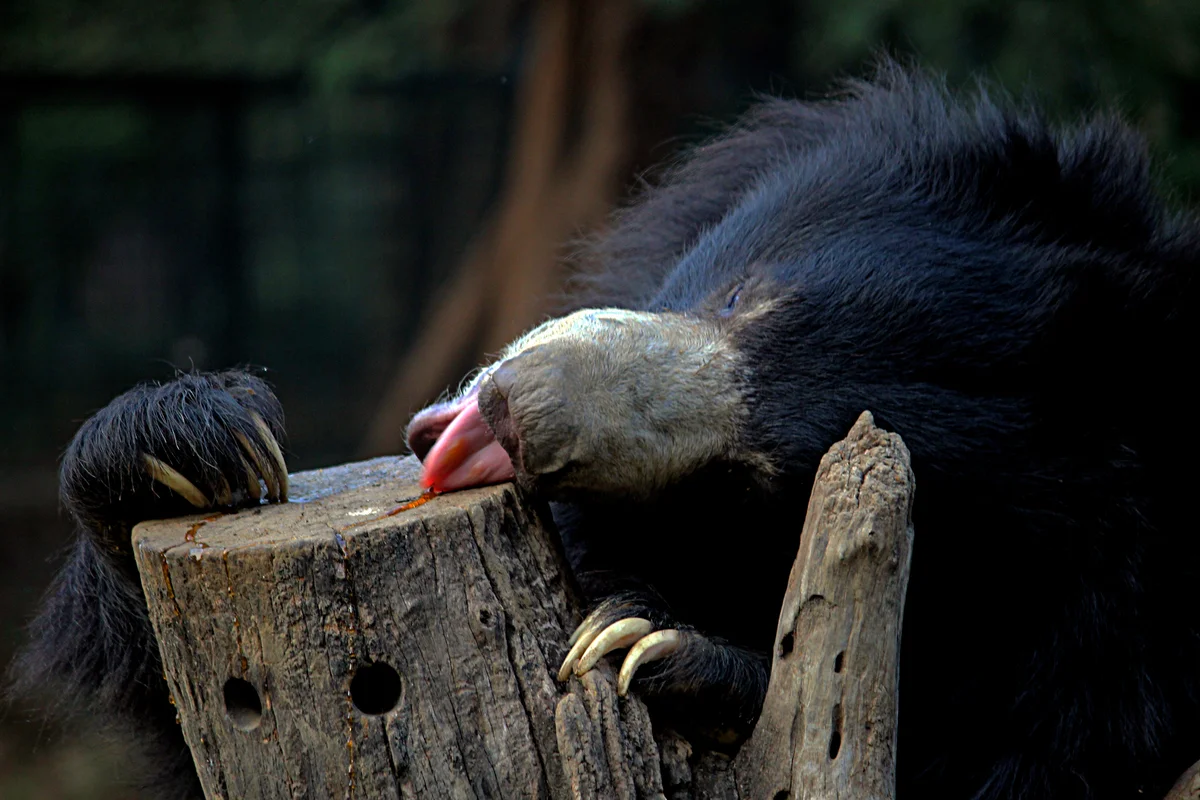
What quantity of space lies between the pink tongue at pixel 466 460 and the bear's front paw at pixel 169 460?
0.98 feet

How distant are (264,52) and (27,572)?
3.75 m

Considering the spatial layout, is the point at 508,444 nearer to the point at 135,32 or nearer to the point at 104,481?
the point at 104,481

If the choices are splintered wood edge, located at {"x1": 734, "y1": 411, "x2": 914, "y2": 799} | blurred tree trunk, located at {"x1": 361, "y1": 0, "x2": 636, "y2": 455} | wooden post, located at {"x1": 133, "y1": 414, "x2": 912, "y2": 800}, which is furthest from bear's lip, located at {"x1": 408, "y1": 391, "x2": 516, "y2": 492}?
blurred tree trunk, located at {"x1": 361, "y1": 0, "x2": 636, "y2": 455}

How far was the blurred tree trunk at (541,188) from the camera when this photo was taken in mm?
7270

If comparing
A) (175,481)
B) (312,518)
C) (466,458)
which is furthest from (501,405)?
(175,481)

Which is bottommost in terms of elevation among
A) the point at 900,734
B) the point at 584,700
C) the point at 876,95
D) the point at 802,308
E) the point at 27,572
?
the point at 27,572

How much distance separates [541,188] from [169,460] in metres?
5.74

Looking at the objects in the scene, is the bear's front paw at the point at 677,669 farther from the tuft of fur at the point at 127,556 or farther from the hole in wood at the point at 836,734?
the tuft of fur at the point at 127,556

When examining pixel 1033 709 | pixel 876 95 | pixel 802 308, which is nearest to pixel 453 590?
pixel 802 308

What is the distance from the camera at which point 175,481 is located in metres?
2.18

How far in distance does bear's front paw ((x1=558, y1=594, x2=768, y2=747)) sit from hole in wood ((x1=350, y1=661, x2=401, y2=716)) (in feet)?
0.85

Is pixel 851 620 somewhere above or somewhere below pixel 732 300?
below

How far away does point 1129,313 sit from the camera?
252 centimetres

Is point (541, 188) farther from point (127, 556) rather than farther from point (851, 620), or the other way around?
point (851, 620)
